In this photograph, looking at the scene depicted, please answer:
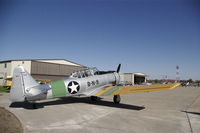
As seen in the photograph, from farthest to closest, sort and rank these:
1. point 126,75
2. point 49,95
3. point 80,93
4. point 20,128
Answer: point 126,75 < point 80,93 < point 49,95 < point 20,128

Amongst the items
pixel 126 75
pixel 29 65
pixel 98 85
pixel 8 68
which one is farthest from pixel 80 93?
pixel 126 75

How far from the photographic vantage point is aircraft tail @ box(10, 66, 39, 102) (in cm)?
805

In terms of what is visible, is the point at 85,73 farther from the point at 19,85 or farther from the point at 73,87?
the point at 19,85

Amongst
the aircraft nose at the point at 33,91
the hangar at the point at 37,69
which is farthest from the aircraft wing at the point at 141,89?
the hangar at the point at 37,69

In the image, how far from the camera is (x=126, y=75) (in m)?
61.1

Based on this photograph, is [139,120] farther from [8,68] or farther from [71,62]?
[71,62]

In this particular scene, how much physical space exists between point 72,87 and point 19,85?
10.1 feet

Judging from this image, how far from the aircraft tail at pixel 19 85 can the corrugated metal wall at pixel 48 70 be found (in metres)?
19.8

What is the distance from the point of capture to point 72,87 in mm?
10078

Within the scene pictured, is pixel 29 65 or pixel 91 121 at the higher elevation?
pixel 29 65

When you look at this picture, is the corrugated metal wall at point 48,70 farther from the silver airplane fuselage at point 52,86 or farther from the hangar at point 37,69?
the silver airplane fuselage at point 52,86

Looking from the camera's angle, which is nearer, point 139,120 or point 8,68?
point 139,120

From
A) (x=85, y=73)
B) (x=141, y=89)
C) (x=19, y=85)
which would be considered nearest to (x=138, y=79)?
(x=85, y=73)

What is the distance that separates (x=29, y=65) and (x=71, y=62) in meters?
13.4
